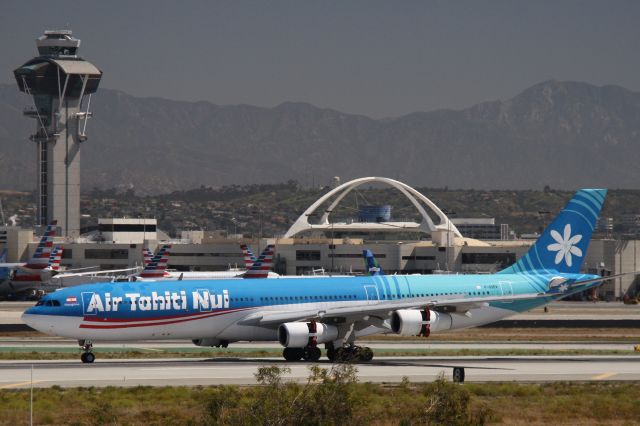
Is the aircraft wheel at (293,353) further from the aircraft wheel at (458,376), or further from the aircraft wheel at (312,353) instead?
the aircraft wheel at (458,376)

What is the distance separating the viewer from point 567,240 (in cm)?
7412

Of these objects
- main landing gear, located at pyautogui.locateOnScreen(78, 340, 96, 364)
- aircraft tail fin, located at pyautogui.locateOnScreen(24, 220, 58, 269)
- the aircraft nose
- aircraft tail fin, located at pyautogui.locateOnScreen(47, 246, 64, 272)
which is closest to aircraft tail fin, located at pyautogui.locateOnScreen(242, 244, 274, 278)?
aircraft tail fin, located at pyautogui.locateOnScreen(24, 220, 58, 269)

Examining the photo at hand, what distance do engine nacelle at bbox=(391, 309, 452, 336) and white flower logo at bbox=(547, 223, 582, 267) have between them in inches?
502

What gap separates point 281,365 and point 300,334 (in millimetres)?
1997

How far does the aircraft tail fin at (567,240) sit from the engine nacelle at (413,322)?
10.8 meters

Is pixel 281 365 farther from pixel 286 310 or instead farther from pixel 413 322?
pixel 413 322

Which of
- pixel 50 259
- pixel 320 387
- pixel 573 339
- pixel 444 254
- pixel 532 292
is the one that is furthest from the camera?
pixel 444 254

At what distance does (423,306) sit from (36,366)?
67.0 ft

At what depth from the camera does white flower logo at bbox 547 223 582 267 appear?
73.9 metres

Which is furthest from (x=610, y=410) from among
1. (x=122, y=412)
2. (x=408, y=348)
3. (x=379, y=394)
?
(x=408, y=348)

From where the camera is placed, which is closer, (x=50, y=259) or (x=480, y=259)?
(x=50, y=259)

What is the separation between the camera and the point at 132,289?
62.9m

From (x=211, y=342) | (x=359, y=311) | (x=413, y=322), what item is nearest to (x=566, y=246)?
(x=413, y=322)

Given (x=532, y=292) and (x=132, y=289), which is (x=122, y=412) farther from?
(x=532, y=292)
